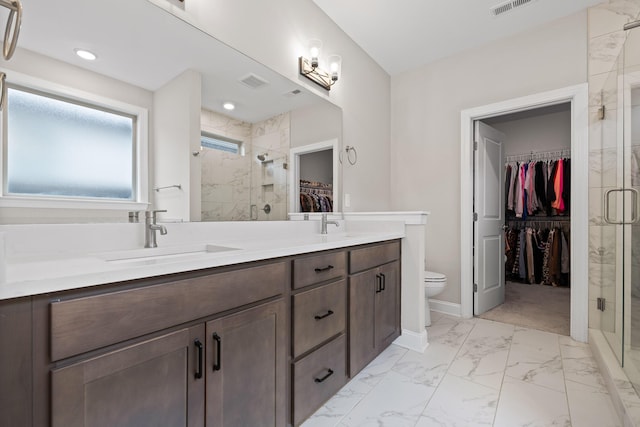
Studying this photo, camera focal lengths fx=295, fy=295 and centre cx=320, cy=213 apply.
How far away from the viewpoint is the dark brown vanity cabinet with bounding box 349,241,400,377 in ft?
5.54

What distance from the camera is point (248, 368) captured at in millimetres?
1082

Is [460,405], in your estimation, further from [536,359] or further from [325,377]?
[536,359]

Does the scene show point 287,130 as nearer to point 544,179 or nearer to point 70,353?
point 70,353

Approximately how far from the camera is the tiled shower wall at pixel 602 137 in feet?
7.06

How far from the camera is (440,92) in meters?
3.09

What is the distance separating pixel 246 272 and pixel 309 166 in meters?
1.38

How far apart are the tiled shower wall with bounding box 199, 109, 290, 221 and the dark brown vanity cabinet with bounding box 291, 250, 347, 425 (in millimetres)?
621

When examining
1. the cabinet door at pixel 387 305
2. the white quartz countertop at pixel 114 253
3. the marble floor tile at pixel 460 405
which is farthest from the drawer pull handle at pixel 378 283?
the marble floor tile at pixel 460 405

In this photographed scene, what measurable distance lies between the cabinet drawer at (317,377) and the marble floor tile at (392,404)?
0.50 ft

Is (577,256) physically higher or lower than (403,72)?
lower

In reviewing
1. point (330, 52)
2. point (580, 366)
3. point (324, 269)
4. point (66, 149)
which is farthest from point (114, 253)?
point (580, 366)

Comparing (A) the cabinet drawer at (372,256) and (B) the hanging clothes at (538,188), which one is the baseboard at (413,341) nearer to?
(A) the cabinet drawer at (372,256)

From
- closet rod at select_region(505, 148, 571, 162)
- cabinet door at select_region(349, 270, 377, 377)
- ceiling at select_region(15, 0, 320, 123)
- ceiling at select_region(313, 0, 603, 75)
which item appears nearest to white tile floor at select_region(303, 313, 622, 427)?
cabinet door at select_region(349, 270, 377, 377)

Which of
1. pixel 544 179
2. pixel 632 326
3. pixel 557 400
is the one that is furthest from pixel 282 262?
pixel 544 179
